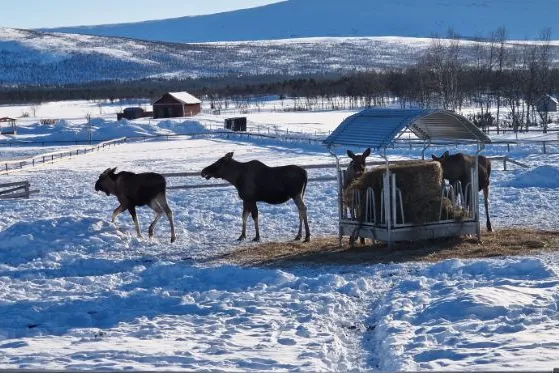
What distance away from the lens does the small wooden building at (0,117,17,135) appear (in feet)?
247

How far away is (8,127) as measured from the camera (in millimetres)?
79875

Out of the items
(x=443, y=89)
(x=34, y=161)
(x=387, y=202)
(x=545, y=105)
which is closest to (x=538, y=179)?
(x=387, y=202)

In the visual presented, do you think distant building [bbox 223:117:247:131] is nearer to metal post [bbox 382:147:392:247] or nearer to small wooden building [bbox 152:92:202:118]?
small wooden building [bbox 152:92:202:118]

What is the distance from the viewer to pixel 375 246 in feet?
53.5

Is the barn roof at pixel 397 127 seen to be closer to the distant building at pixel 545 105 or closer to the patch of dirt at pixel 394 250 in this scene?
the patch of dirt at pixel 394 250

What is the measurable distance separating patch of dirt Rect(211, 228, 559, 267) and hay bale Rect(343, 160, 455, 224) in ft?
1.61

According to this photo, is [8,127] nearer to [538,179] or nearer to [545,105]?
[545,105]

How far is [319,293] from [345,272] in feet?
5.54

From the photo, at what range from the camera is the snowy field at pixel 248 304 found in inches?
367

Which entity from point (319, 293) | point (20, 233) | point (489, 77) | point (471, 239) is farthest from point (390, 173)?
point (489, 77)

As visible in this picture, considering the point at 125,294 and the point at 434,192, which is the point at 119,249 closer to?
the point at 125,294

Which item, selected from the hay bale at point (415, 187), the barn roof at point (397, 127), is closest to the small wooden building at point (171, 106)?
the barn roof at point (397, 127)

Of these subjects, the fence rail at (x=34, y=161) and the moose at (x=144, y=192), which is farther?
the fence rail at (x=34, y=161)

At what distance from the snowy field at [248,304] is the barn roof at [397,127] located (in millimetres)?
2174
